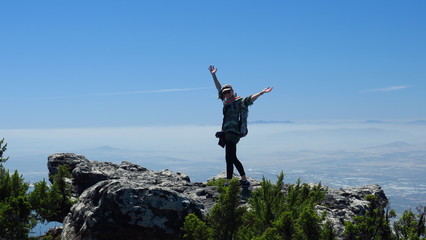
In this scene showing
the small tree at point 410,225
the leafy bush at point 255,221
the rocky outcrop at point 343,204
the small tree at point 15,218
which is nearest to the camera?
the leafy bush at point 255,221

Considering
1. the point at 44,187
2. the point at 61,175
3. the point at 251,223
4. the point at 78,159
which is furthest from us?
the point at 78,159

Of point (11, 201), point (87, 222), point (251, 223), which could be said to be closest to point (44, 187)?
point (11, 201)

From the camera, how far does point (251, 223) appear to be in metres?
10.7

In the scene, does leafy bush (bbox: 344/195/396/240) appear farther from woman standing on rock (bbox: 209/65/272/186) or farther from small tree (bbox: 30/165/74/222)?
small tree (bbox: 30/165/74/222)

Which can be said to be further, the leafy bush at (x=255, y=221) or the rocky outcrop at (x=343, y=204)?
the rocky outcrop at (x=343, y=204)

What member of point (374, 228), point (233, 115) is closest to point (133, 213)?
point (374, 228)

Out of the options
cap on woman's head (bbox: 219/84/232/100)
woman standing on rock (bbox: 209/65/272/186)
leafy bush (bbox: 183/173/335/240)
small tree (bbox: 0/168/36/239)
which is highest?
cap on woman's head (bbox: 219/84/232/100)

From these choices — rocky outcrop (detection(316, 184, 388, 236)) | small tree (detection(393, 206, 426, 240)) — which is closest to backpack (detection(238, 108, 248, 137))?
rocky outcrop (detection(316, 184, 388, 236))

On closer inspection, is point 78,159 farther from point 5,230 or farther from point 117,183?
point 117,183

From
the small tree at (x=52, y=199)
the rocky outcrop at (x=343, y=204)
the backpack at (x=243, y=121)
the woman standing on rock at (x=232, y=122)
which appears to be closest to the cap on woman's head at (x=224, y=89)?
the woman standing on rock at (x=232, y=122)

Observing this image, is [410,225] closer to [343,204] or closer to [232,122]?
[343,204]

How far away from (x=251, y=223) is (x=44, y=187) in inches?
311

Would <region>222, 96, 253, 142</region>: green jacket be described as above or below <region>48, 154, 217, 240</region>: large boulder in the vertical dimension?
above

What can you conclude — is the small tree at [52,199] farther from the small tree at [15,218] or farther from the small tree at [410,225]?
the small tree at [410,225]
